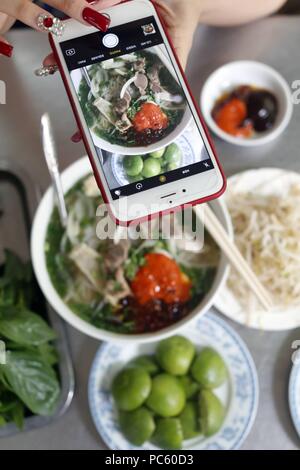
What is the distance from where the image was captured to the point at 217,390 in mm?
989

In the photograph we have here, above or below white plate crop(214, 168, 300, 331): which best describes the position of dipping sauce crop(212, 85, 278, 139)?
above

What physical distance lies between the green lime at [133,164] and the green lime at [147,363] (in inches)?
18.1

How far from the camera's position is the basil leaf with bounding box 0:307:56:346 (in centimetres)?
85

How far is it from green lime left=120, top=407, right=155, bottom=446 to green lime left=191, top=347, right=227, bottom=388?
0.37 feet

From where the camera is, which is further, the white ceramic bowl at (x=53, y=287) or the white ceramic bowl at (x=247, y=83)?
the white ceramic bowl at (x=247, y=83)

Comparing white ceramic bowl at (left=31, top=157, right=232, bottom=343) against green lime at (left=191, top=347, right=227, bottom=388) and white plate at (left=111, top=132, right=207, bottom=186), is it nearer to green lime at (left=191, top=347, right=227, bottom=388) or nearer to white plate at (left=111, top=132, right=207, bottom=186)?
green lime at (left=191, top=347, right=227, bottom=388)

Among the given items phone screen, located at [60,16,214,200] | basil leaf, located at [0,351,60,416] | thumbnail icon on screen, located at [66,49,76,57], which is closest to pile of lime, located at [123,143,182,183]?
phone screen, located at [60,16,214,200]

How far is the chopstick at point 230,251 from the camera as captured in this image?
0.85 meters

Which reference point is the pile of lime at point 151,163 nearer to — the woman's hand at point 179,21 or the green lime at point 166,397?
the woman's hand at point 179,21

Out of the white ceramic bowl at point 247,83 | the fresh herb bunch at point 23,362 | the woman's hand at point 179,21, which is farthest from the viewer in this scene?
the white ceramic bowl at point 247,83

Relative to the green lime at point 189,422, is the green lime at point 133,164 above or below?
above

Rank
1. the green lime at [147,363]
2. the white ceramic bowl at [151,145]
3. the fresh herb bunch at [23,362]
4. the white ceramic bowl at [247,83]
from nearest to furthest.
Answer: the white ceramic bowl at [151,145]
the fresh herb bunch at [23,362]
the green lime at [147,363]
the white ceramic bowl at [247,83]

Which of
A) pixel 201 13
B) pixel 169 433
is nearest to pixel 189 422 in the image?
pixel 169 433

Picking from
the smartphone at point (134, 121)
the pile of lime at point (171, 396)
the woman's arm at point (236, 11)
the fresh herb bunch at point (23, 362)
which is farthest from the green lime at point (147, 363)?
the woman's arm at point (236, 11)
